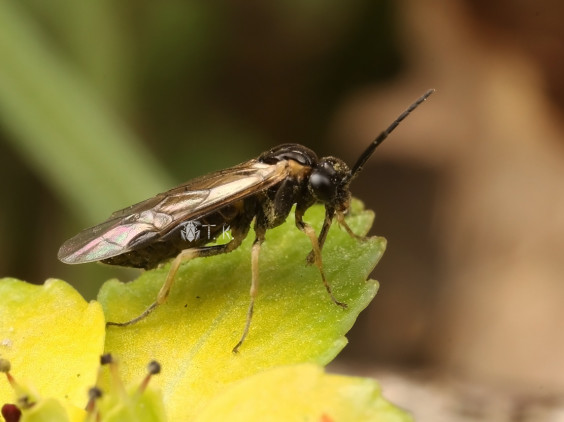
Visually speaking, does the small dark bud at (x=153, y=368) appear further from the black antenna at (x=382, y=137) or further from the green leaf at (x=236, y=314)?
the black antenna at (x=382, y=137)

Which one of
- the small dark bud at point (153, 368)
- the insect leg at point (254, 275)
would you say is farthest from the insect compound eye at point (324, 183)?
the small dark bud at point (153, 368)

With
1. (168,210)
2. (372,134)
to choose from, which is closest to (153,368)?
(168,210)

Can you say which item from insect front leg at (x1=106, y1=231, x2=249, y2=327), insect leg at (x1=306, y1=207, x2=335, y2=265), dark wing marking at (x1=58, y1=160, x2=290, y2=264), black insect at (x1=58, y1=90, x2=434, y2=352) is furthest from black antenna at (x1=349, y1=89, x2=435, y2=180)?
insect front leg at (x1=106, y1=231, x2=249, y2=327)

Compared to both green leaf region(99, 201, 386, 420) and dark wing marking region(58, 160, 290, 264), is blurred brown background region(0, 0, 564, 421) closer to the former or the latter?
dark wing marking region(58, 160, 290, 264)

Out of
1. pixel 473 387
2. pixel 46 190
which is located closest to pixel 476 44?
pixel 473 387

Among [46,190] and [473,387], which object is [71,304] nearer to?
[473,387]

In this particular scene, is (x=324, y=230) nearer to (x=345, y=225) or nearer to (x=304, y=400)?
(x=345, y=225)
